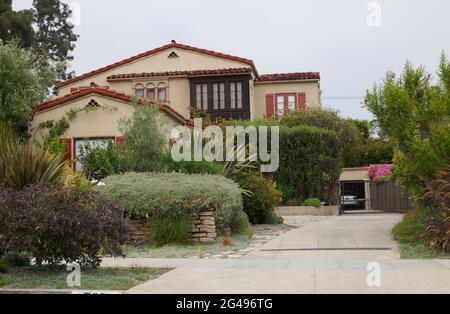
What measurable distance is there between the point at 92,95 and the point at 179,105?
13006 millimetres

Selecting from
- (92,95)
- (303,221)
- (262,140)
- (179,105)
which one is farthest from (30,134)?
(179,105)

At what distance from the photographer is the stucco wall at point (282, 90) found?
3728cm

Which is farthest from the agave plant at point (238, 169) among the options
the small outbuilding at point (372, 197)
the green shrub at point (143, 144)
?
the small outbuilding at point (372, 197)

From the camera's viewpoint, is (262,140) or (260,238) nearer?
(260,238)

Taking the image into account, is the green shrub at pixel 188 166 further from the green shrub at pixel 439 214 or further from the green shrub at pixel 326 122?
the green shrub at pixel 326 122

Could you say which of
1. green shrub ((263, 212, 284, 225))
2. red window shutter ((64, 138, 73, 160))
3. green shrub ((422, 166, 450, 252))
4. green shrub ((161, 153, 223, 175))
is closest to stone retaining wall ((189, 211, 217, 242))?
green shrub ((161, 153, 223, 175))

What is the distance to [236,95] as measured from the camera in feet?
117

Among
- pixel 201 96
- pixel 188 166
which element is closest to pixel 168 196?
pixel 188 166

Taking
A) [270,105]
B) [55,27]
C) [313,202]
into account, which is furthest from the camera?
[55,27]

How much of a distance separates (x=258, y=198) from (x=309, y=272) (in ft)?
32.4

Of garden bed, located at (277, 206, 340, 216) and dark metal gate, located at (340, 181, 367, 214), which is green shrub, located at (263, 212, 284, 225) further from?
dark metal gate, located at (340, 181, 367, 214)

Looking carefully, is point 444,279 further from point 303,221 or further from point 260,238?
point 303,221

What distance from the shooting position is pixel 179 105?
3600 cm

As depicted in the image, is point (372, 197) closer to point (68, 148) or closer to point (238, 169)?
point (238, 169)
